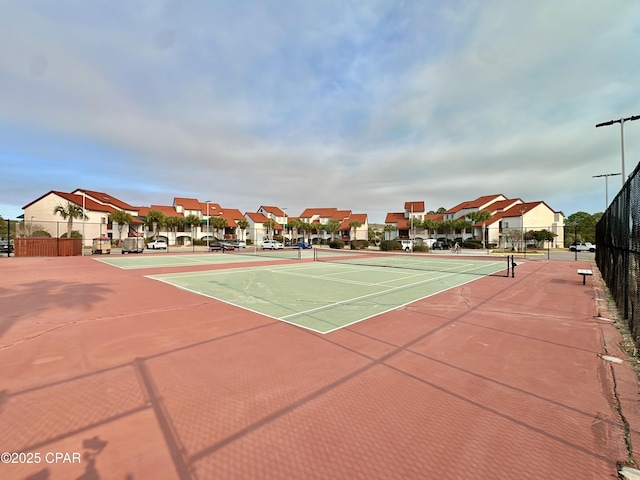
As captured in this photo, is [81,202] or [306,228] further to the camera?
[306,228]

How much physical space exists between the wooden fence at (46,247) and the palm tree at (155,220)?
29.6 meters

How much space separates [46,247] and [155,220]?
3242cm

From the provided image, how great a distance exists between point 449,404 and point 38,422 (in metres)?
4.70

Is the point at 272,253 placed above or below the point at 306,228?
below

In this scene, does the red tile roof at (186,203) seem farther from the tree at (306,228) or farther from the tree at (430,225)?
the tree at (430,225)

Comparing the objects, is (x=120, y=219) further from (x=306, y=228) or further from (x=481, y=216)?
(x=481, y=216)

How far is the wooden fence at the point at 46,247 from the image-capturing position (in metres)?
28.5

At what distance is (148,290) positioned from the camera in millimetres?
11711

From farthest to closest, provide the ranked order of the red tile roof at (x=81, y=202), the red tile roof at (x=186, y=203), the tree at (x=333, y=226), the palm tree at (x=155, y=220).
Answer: the tree at (x=333, y=226) < the red tile roof at (x=186, y=203) < the palm tree at (x=155, y=220) < the red tile roof at (x=81, y=202)

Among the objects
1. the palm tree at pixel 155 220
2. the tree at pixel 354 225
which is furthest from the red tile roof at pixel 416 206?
the palm tree at pixel 155 220

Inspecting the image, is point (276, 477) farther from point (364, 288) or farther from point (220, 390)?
point (364, 288)

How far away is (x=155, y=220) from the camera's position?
200 ft

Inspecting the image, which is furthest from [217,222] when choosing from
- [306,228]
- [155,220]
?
[306,228]

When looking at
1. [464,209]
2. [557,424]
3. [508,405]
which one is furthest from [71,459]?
[464,209]
